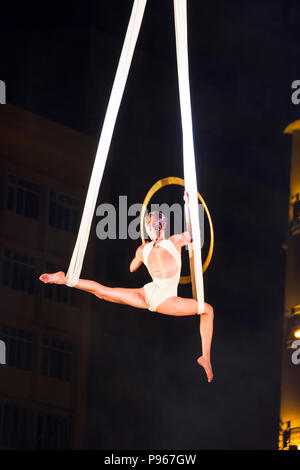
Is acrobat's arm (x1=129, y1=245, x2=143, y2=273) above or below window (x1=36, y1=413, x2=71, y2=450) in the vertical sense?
above

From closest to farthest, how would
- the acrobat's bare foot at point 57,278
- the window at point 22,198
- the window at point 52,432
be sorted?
the acrobat's bare foot at point 57,278, the window at point 52,432, the window at point 22,198

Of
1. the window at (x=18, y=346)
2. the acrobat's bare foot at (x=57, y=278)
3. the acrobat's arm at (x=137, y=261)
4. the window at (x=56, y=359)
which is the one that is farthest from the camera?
the window at (x=56, y=359)

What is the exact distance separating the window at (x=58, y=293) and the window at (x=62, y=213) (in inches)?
24.2

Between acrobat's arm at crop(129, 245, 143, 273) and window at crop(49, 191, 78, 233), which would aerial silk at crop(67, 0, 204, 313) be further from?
window at crop(49, 191, 78, 233)

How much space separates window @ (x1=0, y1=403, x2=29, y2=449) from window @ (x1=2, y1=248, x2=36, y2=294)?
1.69 m

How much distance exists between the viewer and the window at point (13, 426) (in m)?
20.2

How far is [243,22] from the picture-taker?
20906 millimetres

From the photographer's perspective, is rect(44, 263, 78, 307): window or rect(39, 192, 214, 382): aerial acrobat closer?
rect(39, 192, 214, 382): aerial acrobat

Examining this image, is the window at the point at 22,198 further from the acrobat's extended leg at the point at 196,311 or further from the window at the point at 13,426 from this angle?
the acrobat's extended leg at the point at 196,311

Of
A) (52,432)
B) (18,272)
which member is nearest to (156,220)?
(18,272)

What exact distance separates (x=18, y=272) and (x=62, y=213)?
1.18 m

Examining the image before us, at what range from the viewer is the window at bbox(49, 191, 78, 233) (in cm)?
2130

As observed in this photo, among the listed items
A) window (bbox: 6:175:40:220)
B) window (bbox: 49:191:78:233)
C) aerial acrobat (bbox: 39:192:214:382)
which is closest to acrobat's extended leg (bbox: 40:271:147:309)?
aerial acrobat (bbox: 39:192:214:382)

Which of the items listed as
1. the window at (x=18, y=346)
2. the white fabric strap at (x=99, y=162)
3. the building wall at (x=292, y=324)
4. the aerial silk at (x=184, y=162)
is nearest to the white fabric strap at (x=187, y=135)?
the aerial silk at (x=184, y=162)
